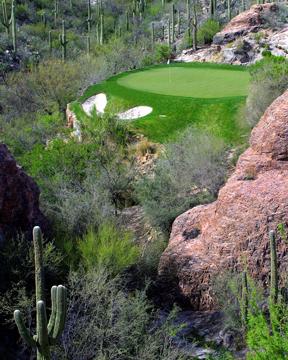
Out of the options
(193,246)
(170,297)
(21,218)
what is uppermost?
(21,218)

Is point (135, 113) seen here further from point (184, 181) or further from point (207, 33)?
point (207, 33)

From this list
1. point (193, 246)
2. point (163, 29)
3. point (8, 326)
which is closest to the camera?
point (8, 326)

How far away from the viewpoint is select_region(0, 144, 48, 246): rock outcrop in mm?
10750

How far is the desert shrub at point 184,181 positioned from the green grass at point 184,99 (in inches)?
77.3

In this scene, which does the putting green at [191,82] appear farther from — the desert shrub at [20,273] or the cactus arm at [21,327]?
the cactus arm at [21,327]

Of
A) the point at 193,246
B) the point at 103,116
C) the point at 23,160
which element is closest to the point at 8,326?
the point at 193,246

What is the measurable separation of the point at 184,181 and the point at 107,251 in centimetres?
488

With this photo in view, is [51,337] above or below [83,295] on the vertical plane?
above

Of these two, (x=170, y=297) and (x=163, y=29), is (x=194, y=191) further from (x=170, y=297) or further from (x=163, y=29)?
(x=163, y=29)

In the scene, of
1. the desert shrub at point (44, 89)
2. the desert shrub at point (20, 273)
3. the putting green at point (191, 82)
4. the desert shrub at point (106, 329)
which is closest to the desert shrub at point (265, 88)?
the putting green at point (191, 82)

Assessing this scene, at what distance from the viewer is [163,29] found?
1892 inches

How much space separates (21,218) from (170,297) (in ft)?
12.3

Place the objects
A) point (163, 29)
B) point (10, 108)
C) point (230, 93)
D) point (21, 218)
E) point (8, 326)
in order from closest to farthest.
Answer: point (8, 326) < point (21, 218) < point (230, 93) < point (10, 108) < point (163, 29)

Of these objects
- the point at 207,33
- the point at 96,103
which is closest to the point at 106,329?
the point at 96,103
